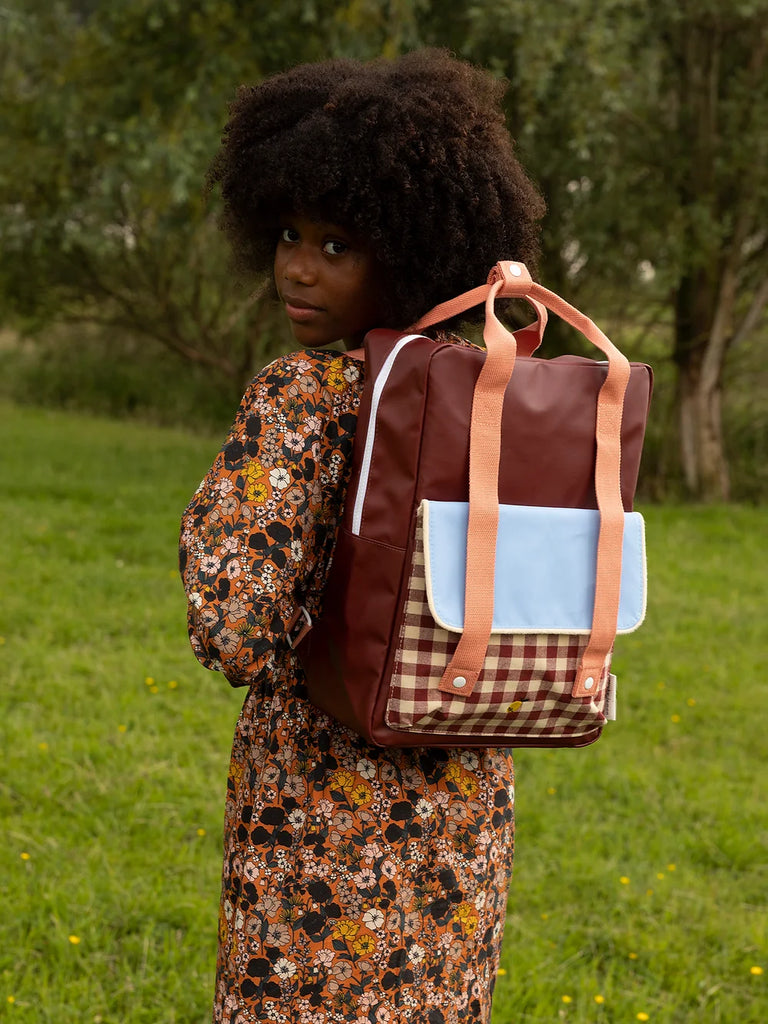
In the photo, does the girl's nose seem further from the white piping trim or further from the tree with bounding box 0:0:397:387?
the tree with bounding box 0:0:397:387

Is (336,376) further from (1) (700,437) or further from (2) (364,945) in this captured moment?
(1) (700,437)

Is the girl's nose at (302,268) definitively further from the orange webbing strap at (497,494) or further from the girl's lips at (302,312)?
the orange webbing strap at (497,494)

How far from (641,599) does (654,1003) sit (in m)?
1.60

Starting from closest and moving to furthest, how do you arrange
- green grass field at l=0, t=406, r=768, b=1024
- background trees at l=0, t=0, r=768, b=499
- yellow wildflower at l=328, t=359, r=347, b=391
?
yellow wildflower at l=328, t=359, r=347, b=391 → green grass field at l=0, t=406, r=768, b=1024 → background trees at l=0, t=0, r=768, b=499

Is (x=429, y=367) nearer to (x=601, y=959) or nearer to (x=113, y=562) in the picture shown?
(x=601, y=959)

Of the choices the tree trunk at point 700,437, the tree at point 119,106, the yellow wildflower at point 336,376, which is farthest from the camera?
the tree trunk at point 700,437

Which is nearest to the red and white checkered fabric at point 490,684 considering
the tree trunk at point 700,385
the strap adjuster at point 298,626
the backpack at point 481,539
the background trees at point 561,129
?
the backpack at point 481,539

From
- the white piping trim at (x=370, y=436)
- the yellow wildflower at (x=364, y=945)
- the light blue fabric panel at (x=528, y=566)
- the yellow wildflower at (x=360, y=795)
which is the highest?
the white piping trim at (x=370, y=436)

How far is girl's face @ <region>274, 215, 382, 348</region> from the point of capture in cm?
149

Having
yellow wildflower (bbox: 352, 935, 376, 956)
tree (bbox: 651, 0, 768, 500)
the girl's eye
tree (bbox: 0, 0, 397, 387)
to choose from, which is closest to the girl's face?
the girl's eye

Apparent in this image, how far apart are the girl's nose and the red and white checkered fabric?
0.38 meters

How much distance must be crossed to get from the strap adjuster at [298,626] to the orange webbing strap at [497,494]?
0.66 feet

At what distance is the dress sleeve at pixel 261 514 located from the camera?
4.29 ft

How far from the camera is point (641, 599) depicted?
1484 millimetres
